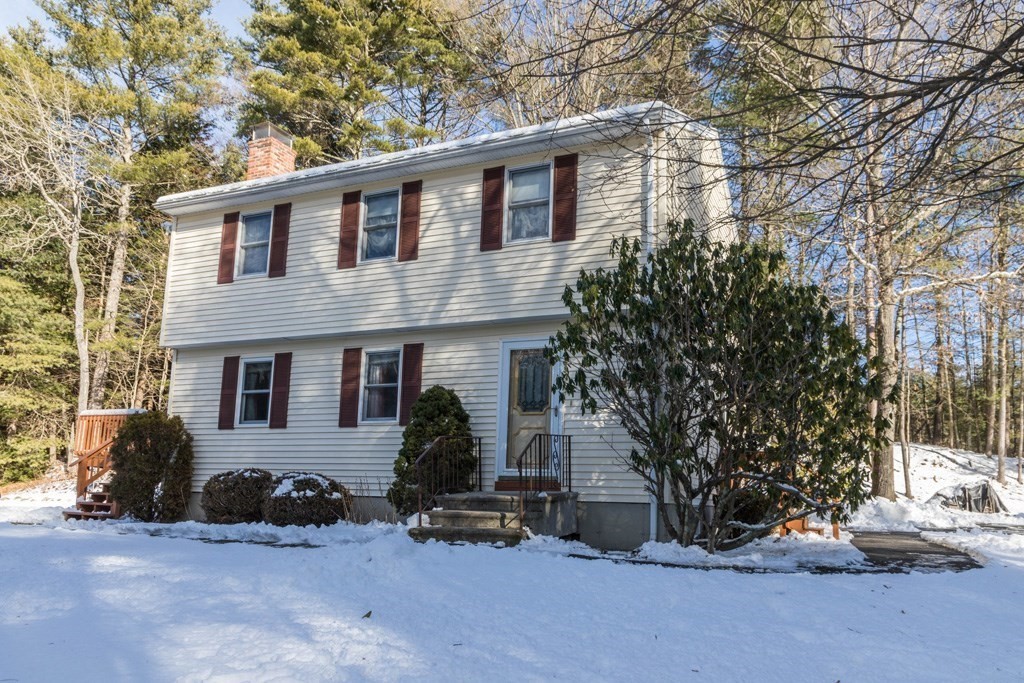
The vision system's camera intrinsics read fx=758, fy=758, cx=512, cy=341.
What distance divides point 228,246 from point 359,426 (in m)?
4.42

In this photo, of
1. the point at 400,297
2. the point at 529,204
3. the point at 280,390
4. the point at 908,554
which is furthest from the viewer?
the point at 280,390

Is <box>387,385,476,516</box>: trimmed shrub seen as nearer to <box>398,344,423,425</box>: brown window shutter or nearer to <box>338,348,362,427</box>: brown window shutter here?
<box>398,344,423,425</box>: brown window shutter

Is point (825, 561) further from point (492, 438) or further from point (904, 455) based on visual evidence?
point (904, 455)

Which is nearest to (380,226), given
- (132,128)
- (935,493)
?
(935,493)

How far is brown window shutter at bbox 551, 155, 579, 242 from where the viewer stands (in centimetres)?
1071

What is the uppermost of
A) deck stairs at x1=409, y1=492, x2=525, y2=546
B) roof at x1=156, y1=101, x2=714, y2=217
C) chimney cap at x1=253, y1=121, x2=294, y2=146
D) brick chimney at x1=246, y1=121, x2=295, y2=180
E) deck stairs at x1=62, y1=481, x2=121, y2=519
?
chimney cap at x1=253, y1=121, x2=294, y2=146

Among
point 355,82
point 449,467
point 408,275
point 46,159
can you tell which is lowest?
point 449,467

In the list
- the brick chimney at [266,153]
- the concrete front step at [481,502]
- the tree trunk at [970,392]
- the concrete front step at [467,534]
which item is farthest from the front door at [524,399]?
the tree trunk at [970,392]

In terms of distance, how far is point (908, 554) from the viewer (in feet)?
27.9

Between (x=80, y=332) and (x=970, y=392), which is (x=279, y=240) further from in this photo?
(x=970, y=392)

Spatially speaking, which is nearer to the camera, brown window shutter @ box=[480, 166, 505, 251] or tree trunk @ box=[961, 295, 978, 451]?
brown window shutter @ box=[480, 166, 505, 251]

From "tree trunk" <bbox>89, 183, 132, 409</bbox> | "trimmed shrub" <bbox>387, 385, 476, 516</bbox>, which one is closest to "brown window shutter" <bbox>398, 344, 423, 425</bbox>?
"trimmed shrub" <bbox>387, 385, 476, 516</bbox>

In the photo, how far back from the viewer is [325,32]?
23781 millimetres

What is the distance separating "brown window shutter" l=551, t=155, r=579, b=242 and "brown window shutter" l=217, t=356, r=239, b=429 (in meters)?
6.29
